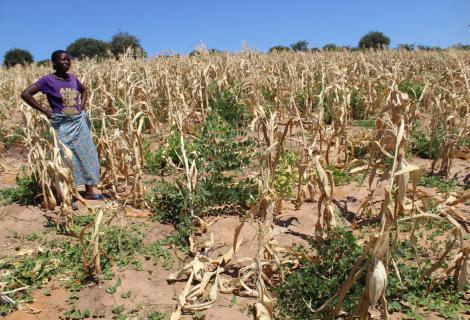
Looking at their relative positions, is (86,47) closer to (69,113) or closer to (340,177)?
(69,113)

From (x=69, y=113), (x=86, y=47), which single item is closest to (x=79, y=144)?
(x=69, y=113)

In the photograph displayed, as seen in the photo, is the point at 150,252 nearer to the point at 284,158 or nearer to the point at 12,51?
the point at 284,158

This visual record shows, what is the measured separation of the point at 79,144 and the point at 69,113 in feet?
1.21

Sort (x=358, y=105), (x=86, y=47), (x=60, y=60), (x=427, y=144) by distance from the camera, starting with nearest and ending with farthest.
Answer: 1. (x=60, y=60)
2. (x=427, y=144)
3. (x=358, y=105)
4. (x=86, y=47)

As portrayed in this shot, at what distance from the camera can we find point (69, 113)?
15.6ft

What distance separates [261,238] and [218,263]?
123 cm

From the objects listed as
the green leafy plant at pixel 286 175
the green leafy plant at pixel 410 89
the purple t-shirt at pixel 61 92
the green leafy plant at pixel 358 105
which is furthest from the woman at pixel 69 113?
the green leafy plant at pixel 410 89

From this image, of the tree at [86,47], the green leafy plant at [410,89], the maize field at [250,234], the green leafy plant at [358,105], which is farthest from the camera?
the tree at [86,47]

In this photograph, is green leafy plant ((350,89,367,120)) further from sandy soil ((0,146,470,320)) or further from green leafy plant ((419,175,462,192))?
green leafy plant ((419,175,462,192))

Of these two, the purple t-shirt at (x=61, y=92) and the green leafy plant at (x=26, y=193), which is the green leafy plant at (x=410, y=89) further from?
the green leafy plant at (x=26, y=193)

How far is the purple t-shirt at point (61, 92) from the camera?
4656 mm

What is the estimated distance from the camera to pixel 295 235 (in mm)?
4027

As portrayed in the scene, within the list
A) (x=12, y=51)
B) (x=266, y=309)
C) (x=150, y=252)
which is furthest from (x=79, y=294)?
(x=12, y=51)

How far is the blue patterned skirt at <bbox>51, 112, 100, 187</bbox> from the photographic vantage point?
4766 millimetres
